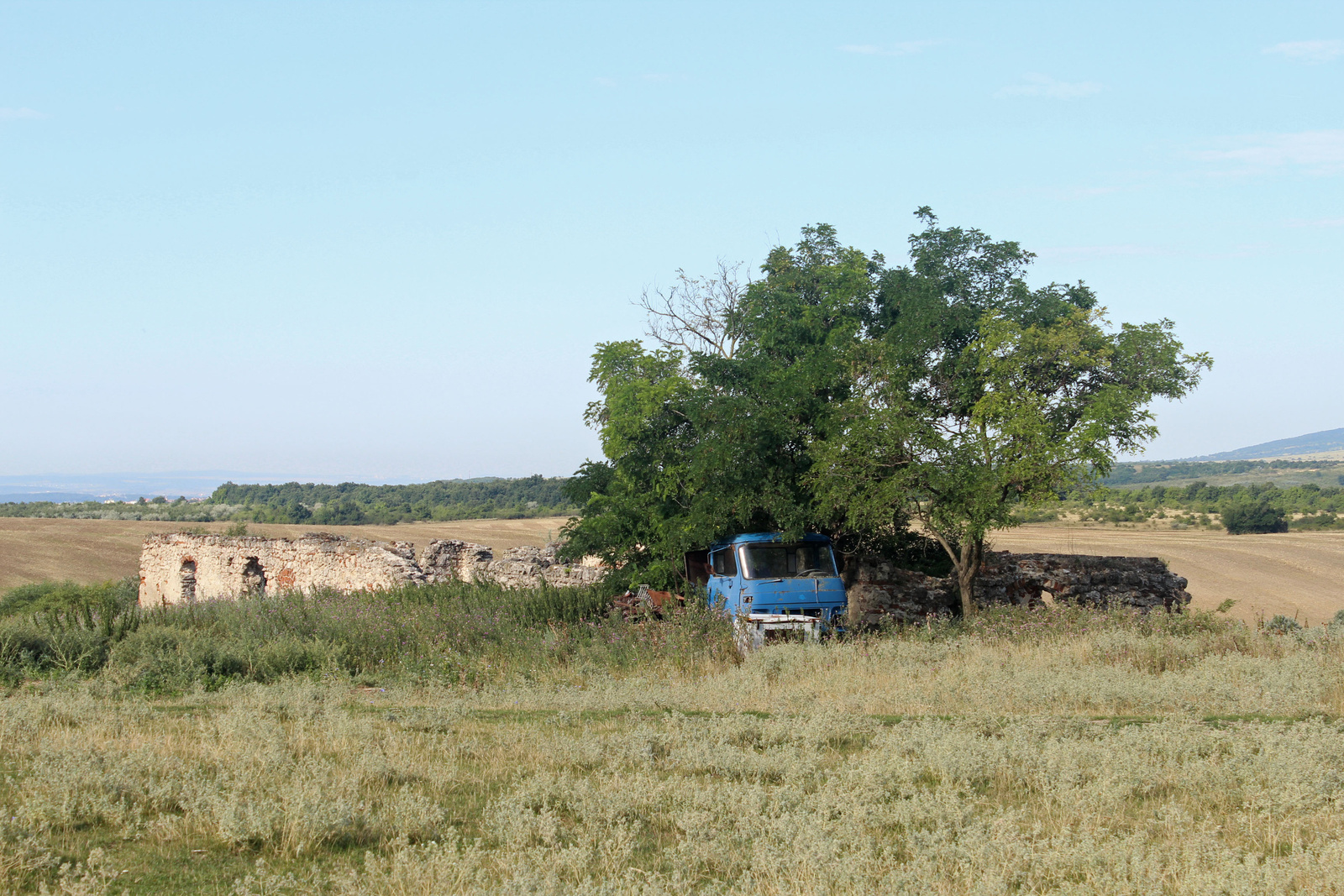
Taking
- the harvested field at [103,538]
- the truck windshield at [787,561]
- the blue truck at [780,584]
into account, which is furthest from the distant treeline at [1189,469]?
the blue truck at [780,584]

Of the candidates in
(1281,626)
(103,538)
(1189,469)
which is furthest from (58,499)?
(1189,469)

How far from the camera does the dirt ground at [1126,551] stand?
30453mm

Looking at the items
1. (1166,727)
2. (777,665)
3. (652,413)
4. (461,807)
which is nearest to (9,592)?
(652,413)

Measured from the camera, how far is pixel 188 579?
27.5 metres

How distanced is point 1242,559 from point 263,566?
36291 millimetres

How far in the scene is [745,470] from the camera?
1580 centimetres

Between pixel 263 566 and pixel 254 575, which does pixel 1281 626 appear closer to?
pixel 263 566

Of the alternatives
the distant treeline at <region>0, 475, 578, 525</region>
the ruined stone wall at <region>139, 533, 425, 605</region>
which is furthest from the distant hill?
the ruined stone wall at <region>139, 533, 425, 605</region>

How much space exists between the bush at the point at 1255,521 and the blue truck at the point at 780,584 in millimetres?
45884

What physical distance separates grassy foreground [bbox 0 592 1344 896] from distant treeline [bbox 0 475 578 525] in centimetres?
3658

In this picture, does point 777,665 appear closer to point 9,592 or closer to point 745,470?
point 745,470

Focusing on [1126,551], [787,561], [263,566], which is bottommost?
[1126,551]

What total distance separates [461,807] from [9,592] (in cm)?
3091

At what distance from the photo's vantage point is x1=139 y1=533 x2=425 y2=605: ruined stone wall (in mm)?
23250
